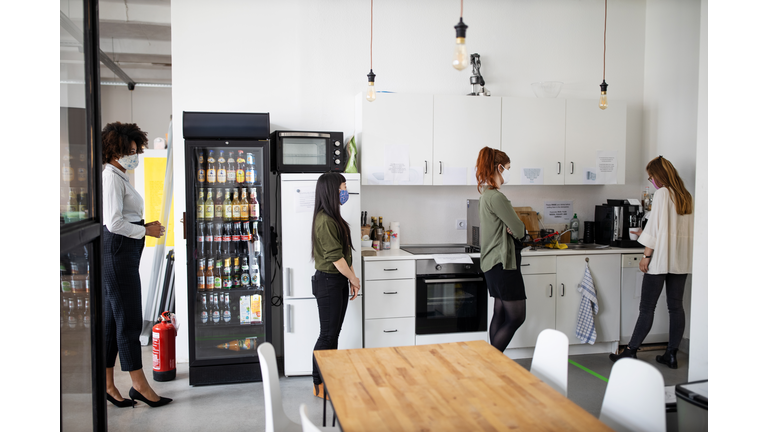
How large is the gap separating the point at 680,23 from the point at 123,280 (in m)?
5.11

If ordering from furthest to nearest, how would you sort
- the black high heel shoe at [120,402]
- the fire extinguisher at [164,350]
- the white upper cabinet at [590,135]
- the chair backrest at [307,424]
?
the white upper cabinet at [590,135] → the fire extinguisher at [164,350] → the black high heel shoe at [120,402] → the chair backrest at [307,424]

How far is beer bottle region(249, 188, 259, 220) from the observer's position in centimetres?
397

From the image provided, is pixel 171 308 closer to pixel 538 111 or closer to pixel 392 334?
pixel 392 334

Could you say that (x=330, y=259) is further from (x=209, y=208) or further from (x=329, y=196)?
(x=209, y=208)

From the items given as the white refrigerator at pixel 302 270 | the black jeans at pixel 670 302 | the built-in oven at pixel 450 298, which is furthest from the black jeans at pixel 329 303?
the black jeans at pixel 670 302

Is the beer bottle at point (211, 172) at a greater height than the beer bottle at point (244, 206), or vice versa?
the beer bottle at point (211, 172)

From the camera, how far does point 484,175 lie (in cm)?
358

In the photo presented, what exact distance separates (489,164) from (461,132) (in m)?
0.88

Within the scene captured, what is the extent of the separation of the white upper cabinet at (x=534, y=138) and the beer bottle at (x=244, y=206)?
223 centimetres

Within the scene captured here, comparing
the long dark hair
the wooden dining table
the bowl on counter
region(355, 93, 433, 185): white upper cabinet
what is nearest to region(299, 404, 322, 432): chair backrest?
the wooden dining table

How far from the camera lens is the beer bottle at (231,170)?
3.94 m

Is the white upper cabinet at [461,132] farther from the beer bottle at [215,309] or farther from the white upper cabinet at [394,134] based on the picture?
the beer bottle at [215,309]

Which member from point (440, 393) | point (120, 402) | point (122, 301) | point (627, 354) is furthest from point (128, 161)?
point (627, 354)
